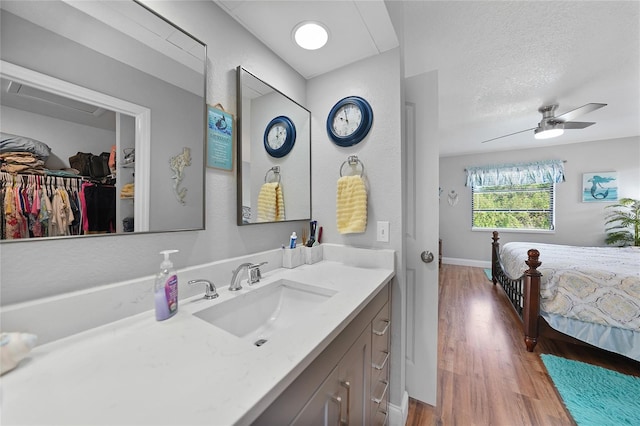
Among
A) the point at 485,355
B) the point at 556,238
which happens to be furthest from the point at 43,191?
the point at 556,238

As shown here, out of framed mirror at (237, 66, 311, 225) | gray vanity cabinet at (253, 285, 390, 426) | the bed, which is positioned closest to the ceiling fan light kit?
the bed

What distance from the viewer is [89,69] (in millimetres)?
696

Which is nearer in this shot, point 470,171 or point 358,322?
point 358,322

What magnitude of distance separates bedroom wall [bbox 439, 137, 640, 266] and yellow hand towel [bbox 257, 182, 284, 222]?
4.79 metres

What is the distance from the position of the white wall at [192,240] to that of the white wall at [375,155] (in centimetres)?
27

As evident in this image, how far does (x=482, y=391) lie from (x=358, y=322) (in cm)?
149

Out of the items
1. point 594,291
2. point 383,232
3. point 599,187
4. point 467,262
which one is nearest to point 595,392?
point 594,291

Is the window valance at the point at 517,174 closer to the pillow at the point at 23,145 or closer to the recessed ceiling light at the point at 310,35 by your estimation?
the recessed ceiling light at the point at 310,35

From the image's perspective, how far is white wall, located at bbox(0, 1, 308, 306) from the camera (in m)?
0.61

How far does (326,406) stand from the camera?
652 millimetres

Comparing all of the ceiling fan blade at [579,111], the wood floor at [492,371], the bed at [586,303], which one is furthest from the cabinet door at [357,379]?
the ceiling fan blade at [579,111]

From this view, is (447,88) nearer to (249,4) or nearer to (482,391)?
(249,4)

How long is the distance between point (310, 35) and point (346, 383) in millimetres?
1521

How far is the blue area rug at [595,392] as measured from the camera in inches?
54.7
